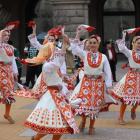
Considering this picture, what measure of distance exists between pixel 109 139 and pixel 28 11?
23892 millimetres

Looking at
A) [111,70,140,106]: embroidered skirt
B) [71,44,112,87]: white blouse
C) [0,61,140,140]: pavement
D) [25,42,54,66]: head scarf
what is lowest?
[0,61,140,140]: pavement

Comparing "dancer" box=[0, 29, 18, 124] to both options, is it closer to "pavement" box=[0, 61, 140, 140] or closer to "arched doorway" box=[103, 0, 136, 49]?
"pavement" box=[0, 61, 140, 140]

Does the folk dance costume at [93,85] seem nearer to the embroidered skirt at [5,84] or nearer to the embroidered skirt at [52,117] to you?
the embroidered skirt at [52,117]

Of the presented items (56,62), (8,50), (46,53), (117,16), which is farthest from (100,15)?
(56,62)

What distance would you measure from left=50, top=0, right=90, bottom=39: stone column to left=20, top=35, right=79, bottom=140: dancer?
14735 mm

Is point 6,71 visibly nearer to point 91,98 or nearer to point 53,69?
point 91,98

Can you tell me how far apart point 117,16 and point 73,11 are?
34.7 feet

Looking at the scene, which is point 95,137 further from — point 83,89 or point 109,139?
point 83,89

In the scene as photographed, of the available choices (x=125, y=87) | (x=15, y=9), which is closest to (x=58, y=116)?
(x=125, y=87)

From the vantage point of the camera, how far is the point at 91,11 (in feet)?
92.0

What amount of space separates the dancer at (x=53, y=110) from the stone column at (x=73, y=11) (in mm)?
14735

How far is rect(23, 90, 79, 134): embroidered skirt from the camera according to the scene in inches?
196

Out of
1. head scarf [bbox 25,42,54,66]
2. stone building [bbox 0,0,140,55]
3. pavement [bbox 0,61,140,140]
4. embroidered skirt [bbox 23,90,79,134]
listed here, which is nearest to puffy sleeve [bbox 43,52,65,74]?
head scarf [bbox 25,42,54,66]

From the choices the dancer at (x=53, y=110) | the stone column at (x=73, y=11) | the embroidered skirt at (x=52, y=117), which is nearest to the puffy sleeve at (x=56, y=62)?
the dancer at (x=53, y=110)
